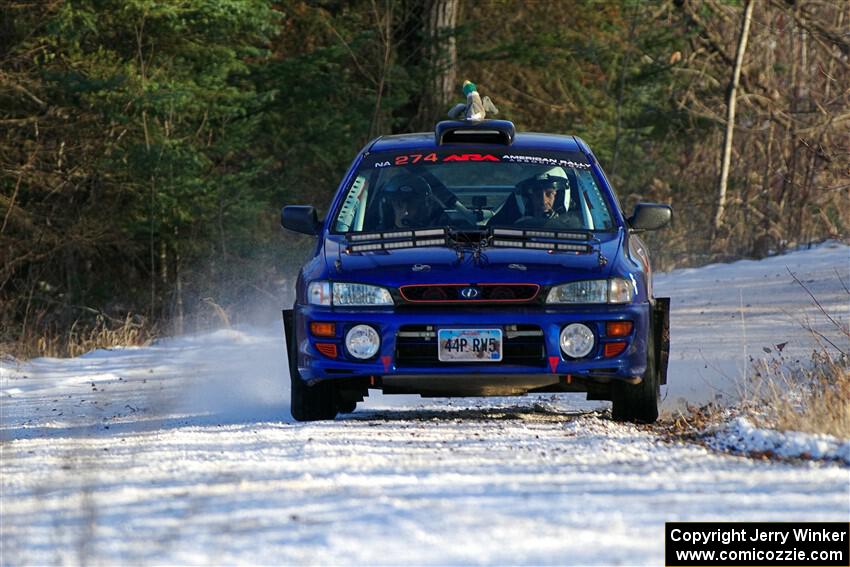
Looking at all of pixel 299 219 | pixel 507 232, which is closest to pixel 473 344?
pixel 507 232

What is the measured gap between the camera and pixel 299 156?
29.6 meters

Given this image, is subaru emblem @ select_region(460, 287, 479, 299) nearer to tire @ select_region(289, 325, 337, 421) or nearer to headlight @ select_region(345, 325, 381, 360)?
headlight @ select_region(345, 325, 381, 360)

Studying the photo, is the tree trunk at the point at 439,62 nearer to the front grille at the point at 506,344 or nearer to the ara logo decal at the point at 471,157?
the ara logo decal at the point at 471,157

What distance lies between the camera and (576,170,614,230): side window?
948cm

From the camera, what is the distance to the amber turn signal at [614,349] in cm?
829

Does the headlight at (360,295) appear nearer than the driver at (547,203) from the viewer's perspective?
Yes

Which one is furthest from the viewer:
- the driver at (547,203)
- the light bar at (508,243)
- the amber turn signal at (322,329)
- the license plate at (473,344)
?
the driver at (547,203)

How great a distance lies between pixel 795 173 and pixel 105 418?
21.1 metres

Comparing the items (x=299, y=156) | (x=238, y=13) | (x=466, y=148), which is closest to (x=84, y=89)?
(x=238, y=13)

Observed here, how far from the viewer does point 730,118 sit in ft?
98.2

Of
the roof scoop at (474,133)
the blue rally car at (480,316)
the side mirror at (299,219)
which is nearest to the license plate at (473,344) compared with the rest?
the blue rally car at (480,316)

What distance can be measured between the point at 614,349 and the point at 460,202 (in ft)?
7.07

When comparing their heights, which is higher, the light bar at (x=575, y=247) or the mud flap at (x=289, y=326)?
the light bar at (x=575, y=247)

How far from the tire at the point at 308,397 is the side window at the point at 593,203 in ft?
6.26
